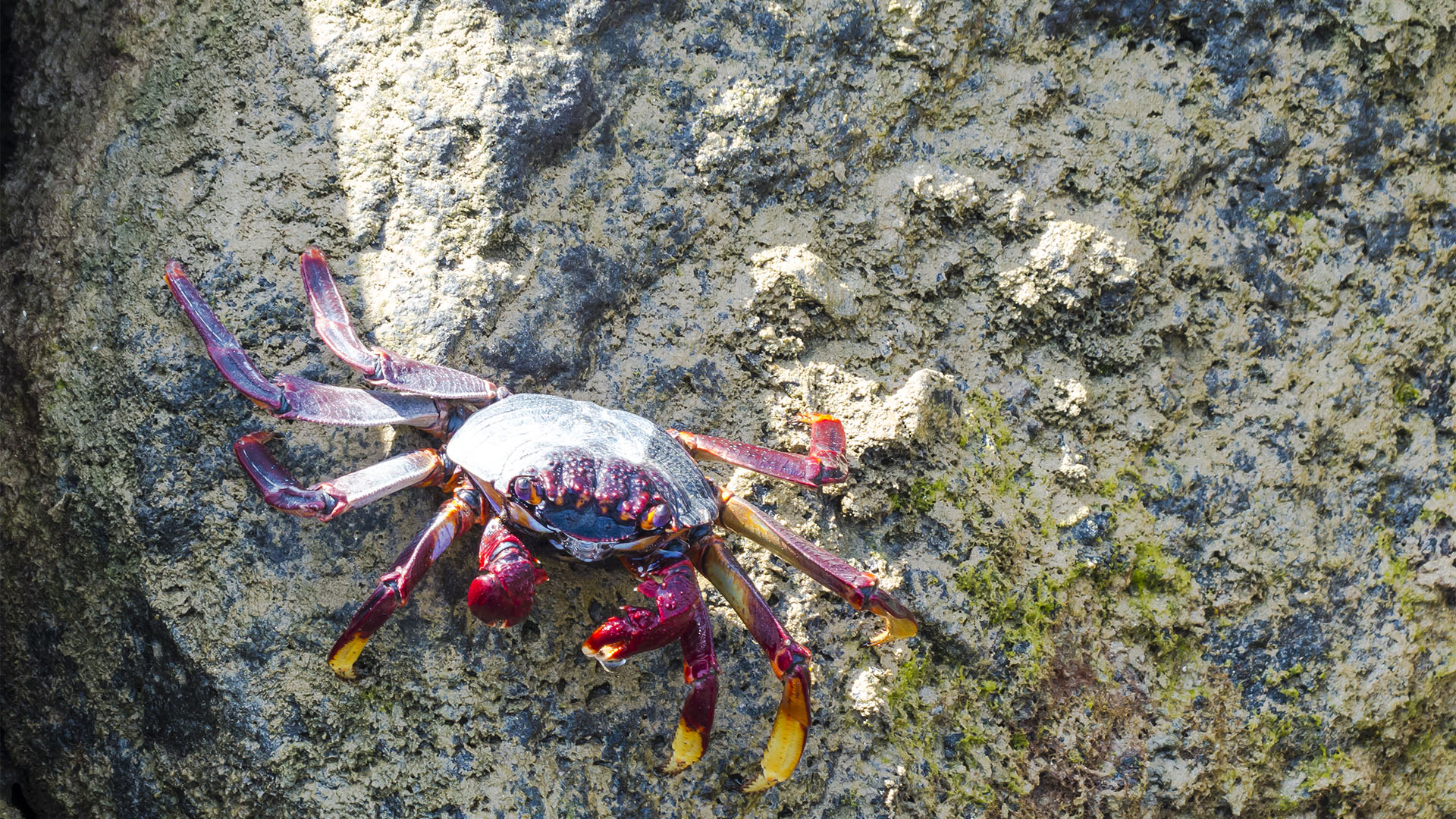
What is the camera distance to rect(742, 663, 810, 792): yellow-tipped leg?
226 centimetres

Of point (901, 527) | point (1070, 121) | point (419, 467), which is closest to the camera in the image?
point (419, 467)

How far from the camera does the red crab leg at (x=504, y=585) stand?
2.01 m

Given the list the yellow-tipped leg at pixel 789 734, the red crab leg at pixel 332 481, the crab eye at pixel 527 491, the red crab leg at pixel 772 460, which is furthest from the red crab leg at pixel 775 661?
the red crab leg at pixel 332 481

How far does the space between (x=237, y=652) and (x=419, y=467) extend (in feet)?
1.80

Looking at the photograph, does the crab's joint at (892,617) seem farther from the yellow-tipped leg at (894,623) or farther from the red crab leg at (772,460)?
the red crab leg at (772,460)

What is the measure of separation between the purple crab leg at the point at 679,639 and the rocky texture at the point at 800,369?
18 cm

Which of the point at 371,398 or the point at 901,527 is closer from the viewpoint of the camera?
the point at 371,398

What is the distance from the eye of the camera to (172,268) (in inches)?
93.8

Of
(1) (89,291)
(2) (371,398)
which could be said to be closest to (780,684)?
(2) (371,398)

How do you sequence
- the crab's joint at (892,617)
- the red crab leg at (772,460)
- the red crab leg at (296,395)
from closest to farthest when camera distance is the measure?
the red crab leg at (296,395) → the crab's joint at (892,617) → the red crab leg at (772,460)

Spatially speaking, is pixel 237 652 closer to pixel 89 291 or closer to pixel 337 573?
pixel 337 573

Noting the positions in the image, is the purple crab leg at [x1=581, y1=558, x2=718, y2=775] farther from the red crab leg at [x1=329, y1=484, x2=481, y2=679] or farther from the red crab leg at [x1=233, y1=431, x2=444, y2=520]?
the red crab leg at [x1=233, y1=431, x2=444, y2=520]

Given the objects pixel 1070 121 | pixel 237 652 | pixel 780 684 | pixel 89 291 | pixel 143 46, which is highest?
pixel 143 46

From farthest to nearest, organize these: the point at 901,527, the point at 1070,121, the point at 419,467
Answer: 1. the point at 1070,121
2. the point at 901,527
3. the point at 419,467
